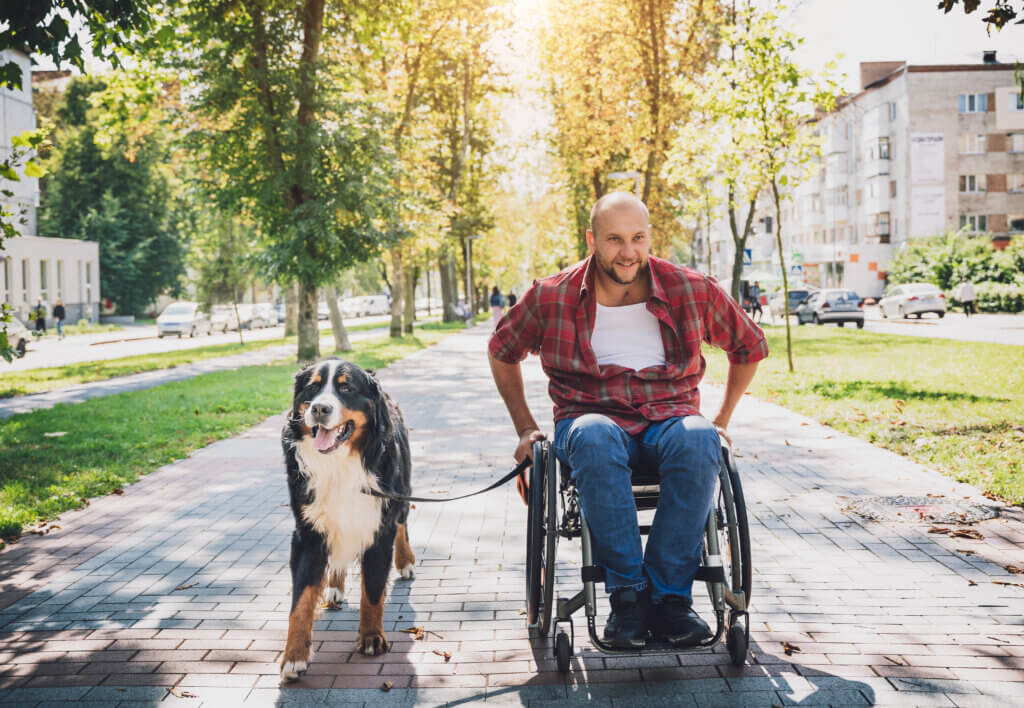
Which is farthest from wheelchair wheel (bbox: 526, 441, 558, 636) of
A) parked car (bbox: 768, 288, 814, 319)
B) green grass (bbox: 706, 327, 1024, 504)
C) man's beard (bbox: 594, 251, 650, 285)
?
parked car (bbox: 768, 288, 814, 319)

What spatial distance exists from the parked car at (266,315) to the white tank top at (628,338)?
52370 mm

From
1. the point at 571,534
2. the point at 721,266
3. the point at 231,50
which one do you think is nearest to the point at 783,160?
the point at 231,50

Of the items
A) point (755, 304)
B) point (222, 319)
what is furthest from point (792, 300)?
point (222, 319)

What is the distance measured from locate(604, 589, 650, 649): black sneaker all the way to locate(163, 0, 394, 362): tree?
51.3 feet

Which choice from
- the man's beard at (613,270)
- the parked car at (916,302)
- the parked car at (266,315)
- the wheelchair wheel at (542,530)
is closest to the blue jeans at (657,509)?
the wheelchair wheel at (542,530)

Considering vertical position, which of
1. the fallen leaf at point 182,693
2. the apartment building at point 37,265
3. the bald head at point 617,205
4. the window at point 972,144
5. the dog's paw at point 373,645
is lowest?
the fallen leaf at point 182,693

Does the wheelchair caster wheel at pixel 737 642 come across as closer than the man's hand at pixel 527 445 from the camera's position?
Yes

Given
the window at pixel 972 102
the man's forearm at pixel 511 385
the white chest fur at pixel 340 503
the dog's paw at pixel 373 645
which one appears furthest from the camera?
the window at pixel 972 102

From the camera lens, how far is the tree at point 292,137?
18078mm

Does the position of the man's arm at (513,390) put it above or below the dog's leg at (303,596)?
above

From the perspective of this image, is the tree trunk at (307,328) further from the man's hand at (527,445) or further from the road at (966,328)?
the man's hand at (527,445)

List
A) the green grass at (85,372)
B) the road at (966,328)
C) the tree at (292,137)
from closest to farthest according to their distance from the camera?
the green grass at (85,372), the tree at (292,137), the road at (966,328)

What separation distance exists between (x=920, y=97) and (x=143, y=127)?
170 feet

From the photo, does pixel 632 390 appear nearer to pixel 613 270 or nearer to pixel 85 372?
pixel 613 270
